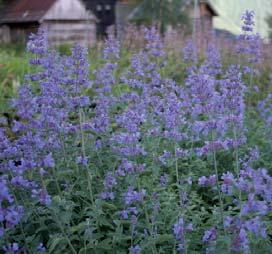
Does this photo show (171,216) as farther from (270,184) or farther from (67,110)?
(67,110)

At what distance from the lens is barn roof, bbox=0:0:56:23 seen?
18964mm

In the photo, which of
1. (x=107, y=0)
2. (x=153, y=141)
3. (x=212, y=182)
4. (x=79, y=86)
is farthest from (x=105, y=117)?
(x=107, y=0)

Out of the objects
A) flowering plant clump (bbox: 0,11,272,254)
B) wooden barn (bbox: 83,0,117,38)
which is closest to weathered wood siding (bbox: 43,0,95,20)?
wooden barn (bbox: 83,0,117,38)

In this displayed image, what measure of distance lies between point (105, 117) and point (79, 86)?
0.28 m

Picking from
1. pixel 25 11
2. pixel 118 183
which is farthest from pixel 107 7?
pixel 118 183

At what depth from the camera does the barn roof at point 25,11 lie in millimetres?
18964

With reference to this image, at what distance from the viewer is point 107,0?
24.9m

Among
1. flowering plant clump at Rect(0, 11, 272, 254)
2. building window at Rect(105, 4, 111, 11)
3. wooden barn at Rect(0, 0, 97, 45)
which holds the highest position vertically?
building window at Rect(105, 4, 111, 11)

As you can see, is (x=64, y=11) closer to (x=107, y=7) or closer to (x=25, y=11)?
(x=25, y=11)

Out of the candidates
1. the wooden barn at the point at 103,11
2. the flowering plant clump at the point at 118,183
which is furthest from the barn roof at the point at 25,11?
the flowering plant clump at the point at 118,183

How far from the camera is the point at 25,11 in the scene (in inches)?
788

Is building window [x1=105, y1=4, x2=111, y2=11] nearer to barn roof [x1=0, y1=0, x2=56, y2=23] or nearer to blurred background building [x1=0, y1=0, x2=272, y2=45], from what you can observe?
blurred background building [x1=0, y1=0, x2=272, y2=45]

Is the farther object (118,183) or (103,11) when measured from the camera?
(103,11)

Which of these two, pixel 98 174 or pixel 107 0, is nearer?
pixel 98 174
